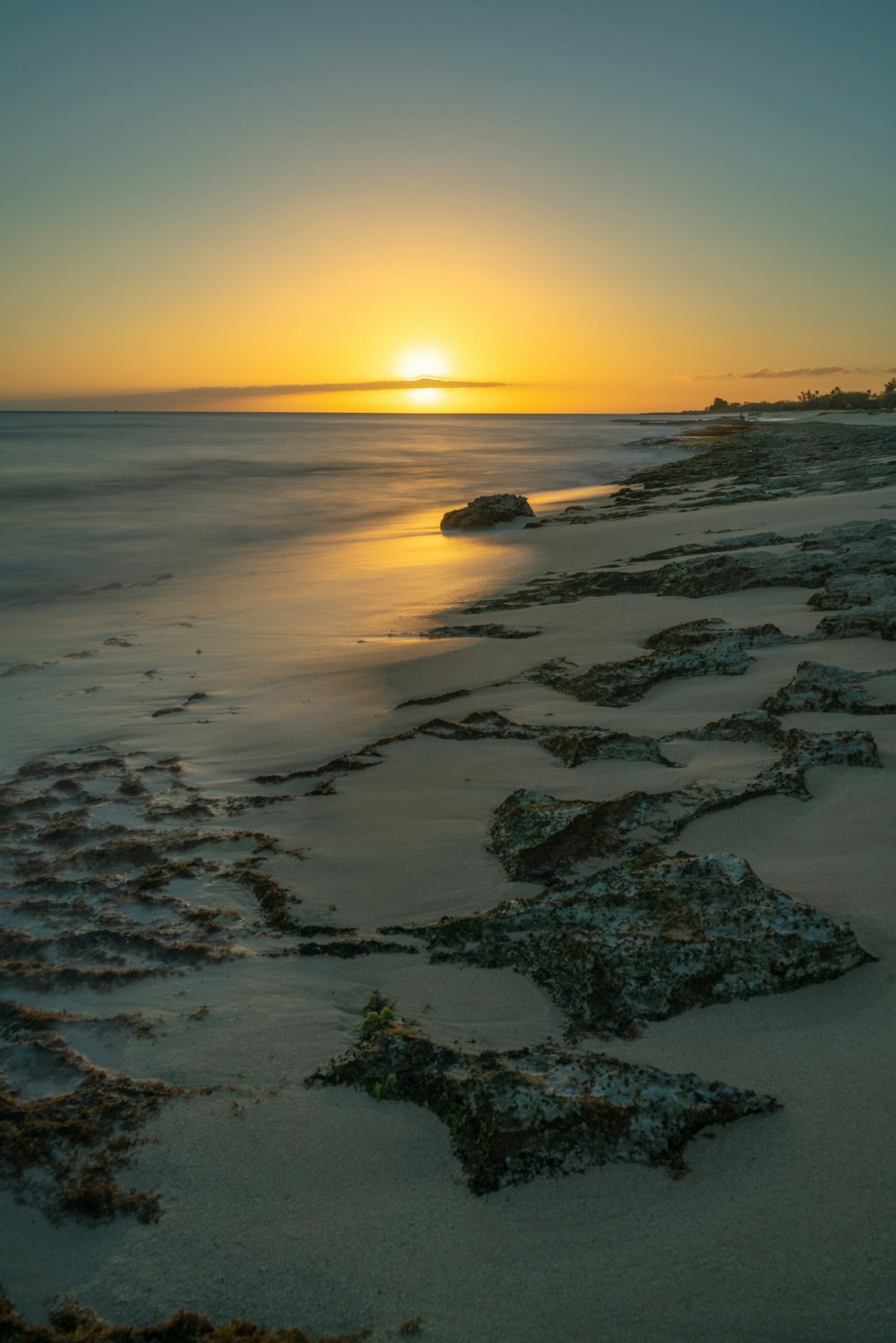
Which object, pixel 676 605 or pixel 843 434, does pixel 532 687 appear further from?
pixel 843 434

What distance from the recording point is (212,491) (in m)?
29.1

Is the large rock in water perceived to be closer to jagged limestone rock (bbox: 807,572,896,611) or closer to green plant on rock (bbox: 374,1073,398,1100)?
jagged limestone rock (bbox: 807,572,896,611)

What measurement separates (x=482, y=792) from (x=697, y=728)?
4.06ft

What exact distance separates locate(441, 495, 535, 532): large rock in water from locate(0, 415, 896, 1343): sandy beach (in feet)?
41.6

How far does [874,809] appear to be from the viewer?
10.6ft

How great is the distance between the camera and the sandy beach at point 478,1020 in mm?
1697

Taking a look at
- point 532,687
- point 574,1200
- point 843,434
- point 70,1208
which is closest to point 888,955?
point 574,1200

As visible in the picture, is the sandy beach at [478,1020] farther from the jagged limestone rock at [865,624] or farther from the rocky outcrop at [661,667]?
the jagged limestone rock at [865,624]

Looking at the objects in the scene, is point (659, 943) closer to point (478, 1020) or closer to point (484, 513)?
point (478, 1020)

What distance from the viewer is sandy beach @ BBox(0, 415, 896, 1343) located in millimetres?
1697

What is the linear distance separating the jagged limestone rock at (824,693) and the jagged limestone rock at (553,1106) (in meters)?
2.72

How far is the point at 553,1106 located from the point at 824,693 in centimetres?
311

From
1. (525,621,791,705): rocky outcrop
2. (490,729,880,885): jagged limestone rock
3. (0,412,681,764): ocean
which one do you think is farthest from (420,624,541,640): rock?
(490,729,880,885): jagged limestone rock

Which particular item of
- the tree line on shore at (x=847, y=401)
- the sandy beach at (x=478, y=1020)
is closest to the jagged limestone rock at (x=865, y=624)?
the sandy beach at (x=478, y=1020)
